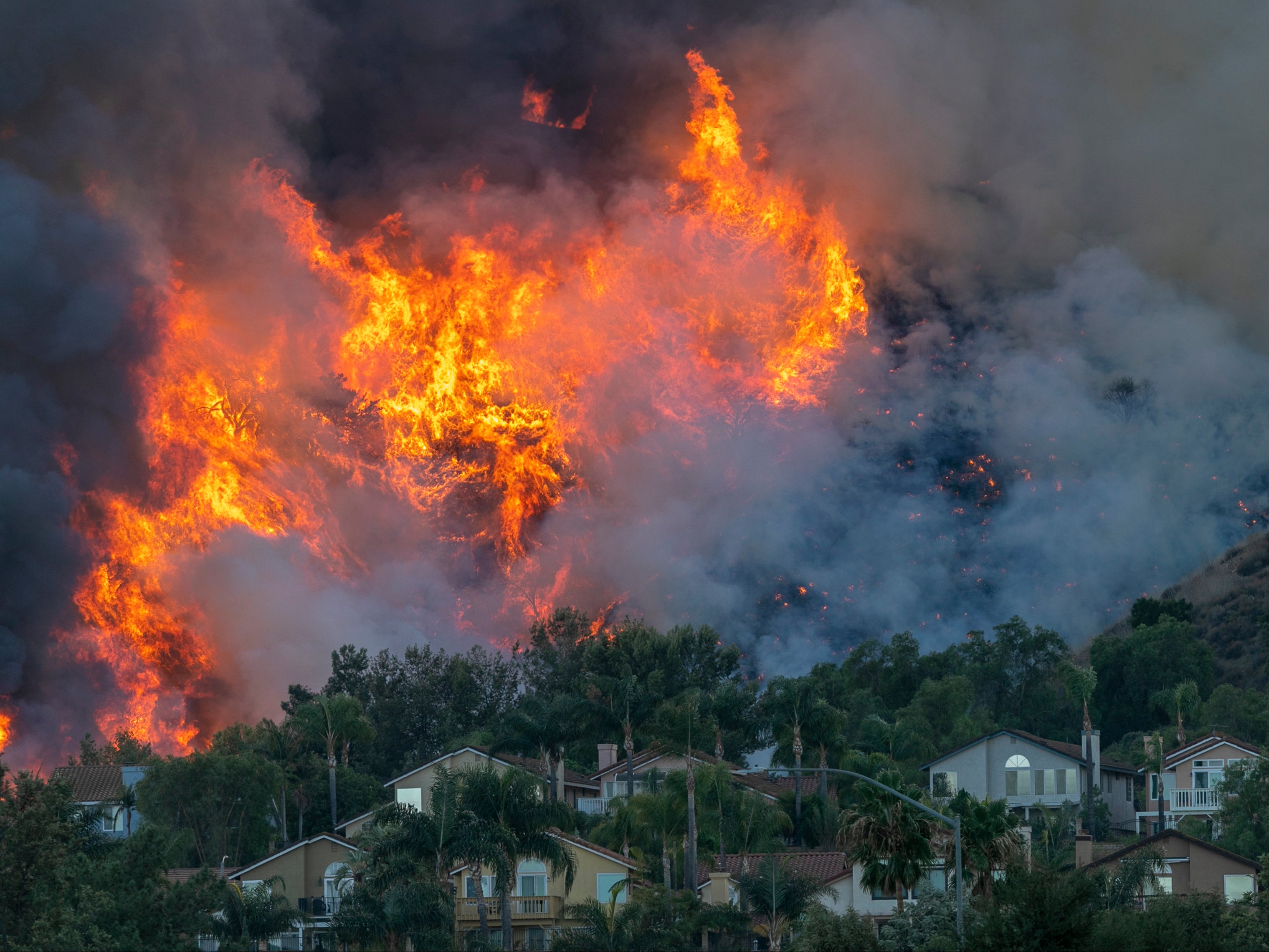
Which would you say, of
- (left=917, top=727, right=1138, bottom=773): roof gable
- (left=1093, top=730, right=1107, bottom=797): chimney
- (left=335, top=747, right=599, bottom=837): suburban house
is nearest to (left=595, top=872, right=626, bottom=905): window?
(left=335, top=747, right=599, bottom=837): suburban house

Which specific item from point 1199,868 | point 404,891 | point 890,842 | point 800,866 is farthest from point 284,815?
point 1199,868

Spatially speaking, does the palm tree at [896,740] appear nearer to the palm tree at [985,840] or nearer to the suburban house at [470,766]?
the suburban house at [470,766]

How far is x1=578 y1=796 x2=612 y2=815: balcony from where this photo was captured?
9806 centimetres

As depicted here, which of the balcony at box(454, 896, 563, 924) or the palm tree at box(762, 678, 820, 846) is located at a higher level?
the palm tree at box(762, 678, 820, 846)

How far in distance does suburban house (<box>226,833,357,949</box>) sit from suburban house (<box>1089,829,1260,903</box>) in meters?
37.2

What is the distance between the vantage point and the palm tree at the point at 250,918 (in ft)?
211

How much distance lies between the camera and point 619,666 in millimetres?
122688

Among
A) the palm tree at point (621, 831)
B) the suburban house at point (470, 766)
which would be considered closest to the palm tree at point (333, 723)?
the suburban house at point (470, 766)

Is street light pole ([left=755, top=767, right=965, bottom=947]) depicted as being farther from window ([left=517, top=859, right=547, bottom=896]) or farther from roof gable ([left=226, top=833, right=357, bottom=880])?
roof gable ([left=226, top=833, right=357, bottom=880])

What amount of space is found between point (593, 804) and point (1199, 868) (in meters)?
39.9

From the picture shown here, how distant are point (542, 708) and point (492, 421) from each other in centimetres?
3766

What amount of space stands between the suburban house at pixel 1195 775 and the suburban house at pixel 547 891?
131 feet

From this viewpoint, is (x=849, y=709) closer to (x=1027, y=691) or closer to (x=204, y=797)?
(x=1027, y=691)

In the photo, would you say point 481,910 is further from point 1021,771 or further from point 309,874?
point 1021,771
